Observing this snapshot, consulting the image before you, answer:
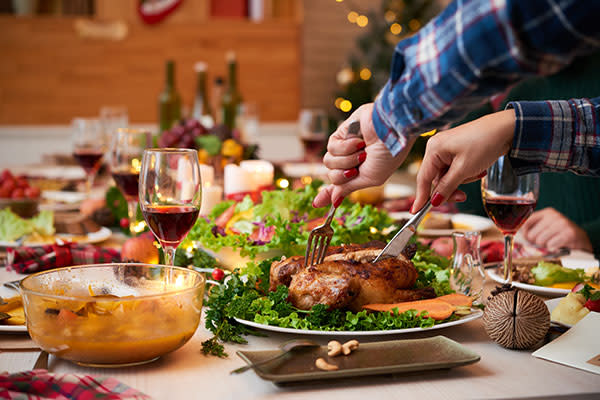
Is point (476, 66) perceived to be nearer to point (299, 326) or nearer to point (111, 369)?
point (299, 326)

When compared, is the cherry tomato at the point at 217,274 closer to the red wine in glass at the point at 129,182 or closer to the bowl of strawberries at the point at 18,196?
the red wine in glass at the point at 129,182

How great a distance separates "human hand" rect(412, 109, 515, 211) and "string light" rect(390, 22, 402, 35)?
176 inches

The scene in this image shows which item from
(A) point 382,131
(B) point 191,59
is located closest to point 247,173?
(A) point 382,131

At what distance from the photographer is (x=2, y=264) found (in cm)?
162

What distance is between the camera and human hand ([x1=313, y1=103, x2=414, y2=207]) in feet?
4.02

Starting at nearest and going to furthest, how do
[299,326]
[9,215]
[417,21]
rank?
1. [299,326]
2. [9,215]
3. [417,21]

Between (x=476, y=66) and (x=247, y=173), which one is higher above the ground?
(x=476, y=66)

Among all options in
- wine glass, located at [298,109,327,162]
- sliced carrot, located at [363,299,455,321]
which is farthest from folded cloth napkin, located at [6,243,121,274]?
wine glass, located at [298,109,327,162]

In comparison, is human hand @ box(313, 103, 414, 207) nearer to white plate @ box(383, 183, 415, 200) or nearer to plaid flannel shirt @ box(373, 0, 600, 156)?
plaid flannel shirt @ box(373, 0, 600, 156)

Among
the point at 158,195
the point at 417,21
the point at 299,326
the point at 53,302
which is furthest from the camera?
the point at 417,21

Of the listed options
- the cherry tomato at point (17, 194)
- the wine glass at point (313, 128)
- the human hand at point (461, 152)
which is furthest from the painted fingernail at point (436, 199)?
the wine glass at point (313, 128)

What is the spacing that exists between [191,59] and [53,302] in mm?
5303

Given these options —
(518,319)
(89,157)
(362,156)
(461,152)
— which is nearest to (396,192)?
(89,157)

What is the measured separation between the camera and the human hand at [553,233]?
2.04 meters
